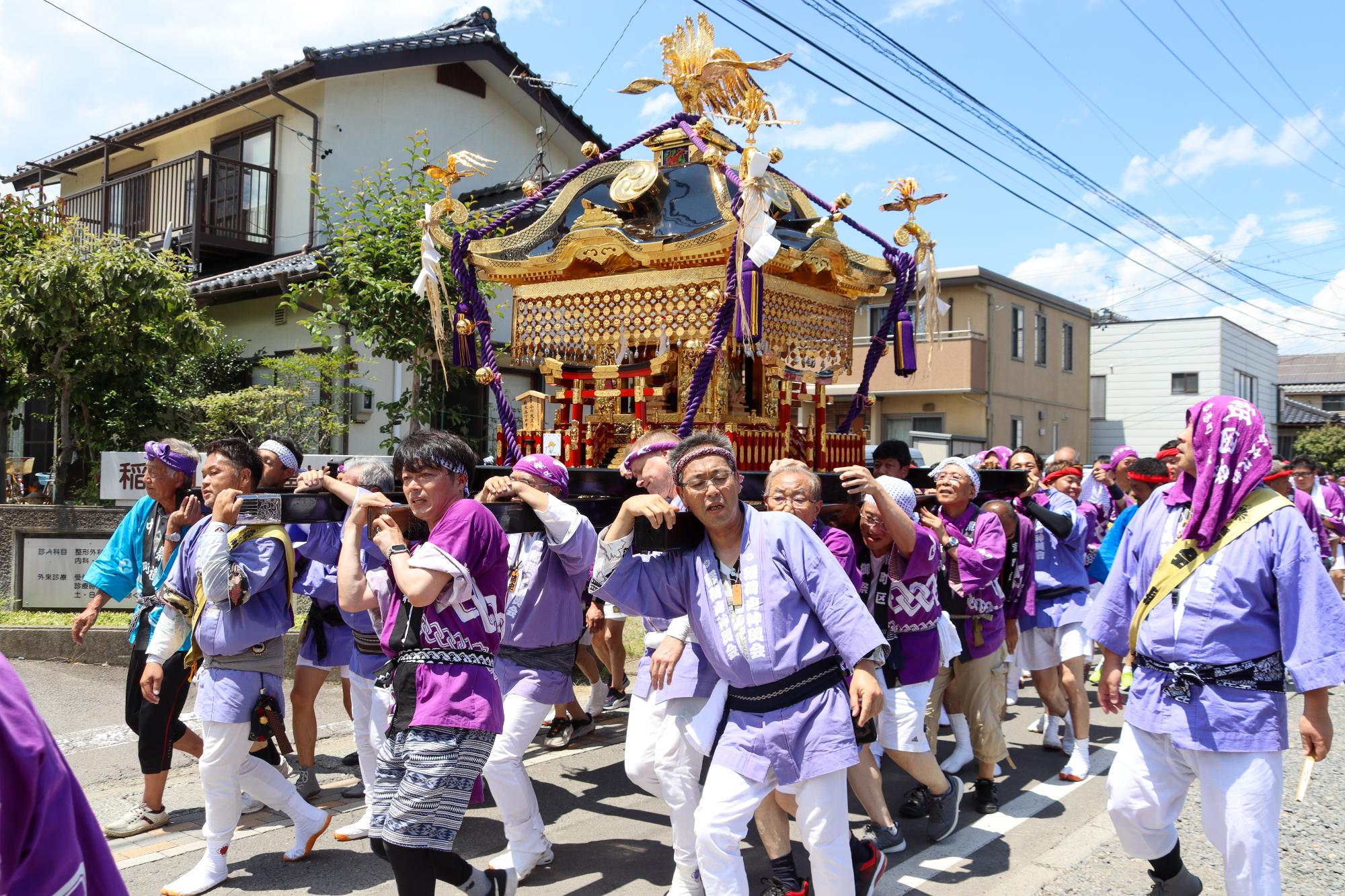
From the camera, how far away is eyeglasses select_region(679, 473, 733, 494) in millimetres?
3205

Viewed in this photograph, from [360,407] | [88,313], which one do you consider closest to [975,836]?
[88,313]

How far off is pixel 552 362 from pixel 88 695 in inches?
169

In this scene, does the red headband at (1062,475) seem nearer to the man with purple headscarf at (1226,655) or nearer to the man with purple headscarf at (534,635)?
the man with purple headscarf at (1226,655)

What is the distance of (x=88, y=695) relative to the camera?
7.07 m

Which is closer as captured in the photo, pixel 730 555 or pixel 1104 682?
pixel 730 555

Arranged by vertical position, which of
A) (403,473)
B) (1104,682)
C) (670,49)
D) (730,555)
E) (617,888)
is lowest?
(617,888)

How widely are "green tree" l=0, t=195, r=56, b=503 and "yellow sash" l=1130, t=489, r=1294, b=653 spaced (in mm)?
9651

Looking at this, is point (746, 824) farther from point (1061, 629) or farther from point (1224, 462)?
point (1061, 629)

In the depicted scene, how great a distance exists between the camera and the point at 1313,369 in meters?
40.8

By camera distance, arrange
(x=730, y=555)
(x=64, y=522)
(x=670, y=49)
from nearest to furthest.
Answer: (x=730, y=555) < (x=670, y=49) < (x=64, y=522)

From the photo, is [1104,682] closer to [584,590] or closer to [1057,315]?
[584,590]

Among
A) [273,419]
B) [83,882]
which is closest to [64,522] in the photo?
[273,419]

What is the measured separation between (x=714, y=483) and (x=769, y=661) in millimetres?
613

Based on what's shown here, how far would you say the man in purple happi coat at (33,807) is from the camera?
1.37 m
